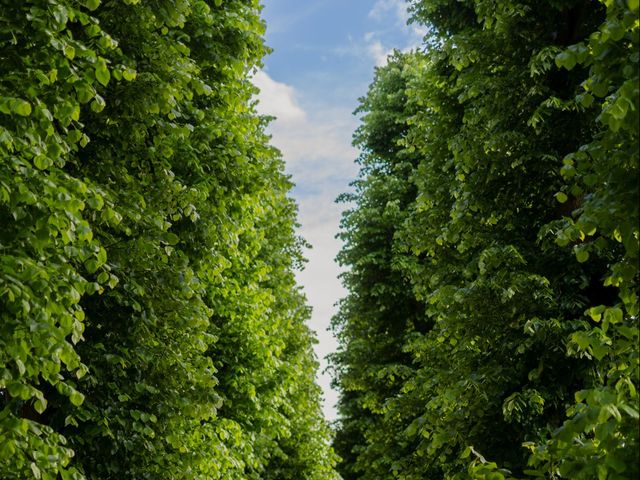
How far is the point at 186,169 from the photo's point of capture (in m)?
8.96

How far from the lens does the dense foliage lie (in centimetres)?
480

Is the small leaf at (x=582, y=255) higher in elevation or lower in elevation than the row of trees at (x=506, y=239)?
lower

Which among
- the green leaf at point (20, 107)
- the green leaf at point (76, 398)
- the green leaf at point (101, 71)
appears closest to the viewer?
the green leaf at point (20, 107)

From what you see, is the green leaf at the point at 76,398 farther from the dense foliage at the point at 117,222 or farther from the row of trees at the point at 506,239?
the row of trees at the point at 506,239

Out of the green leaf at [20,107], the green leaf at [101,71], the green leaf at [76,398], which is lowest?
the green leaf at [76,398]

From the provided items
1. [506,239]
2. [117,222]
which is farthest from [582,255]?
[506,239]

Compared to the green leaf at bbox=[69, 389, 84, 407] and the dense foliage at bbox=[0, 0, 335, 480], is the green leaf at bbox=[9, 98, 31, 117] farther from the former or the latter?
the green leaf at bbox=[69, 389, 84, 407]

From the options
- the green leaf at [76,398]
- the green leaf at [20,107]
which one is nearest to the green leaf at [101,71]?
the green leaf at [20,107]

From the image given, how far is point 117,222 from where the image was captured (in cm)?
579

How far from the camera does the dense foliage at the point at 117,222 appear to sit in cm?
480

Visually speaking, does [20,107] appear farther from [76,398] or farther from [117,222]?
[76,398]

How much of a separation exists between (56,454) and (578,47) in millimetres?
4439

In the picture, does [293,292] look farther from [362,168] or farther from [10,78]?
[10,78]

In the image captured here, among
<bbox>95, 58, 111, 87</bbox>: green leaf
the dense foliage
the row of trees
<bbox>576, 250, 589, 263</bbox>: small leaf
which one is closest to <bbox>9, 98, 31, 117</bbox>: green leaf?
the dense foliage
